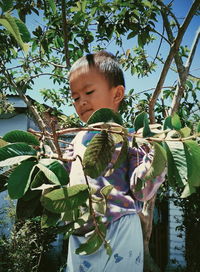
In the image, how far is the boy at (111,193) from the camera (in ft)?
3.05

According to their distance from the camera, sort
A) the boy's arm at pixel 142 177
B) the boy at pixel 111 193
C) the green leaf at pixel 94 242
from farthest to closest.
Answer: the boy at pixel 111 193 → the boy's arm at pixel 142 177 → the green leaf at pixel 94 242

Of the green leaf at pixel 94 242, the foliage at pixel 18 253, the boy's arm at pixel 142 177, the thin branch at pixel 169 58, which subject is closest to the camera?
the green leaf at pixel 94 242

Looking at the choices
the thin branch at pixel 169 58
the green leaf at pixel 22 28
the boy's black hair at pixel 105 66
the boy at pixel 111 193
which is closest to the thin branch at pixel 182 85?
the thin branch at pixel 169 58

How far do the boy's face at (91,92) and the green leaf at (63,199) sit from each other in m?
0.58

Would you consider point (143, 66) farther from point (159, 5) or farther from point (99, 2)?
point (99, 2)

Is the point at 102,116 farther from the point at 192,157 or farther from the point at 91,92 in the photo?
the point at 91,92

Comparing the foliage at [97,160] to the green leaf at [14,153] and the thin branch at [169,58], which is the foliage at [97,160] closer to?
the green leaf at [14,153]

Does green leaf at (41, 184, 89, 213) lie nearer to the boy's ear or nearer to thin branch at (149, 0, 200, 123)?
the boy's ear

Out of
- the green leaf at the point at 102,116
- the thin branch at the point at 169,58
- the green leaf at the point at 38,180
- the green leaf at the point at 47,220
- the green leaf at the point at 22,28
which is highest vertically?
the thin branch at the point at 169,58

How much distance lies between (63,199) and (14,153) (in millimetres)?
104

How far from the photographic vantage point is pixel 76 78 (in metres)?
1.06

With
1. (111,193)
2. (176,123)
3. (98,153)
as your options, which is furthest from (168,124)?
(111,193)

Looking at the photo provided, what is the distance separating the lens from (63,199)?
0.45 m

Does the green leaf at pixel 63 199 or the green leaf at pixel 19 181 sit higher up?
the green leaf at pixel 19 181
